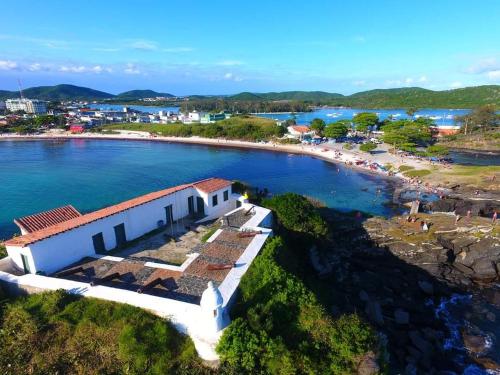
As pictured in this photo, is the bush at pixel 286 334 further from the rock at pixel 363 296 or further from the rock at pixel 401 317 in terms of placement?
the rock at pixel 363 296

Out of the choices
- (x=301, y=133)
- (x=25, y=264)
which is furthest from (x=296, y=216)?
(x=301, y=133)

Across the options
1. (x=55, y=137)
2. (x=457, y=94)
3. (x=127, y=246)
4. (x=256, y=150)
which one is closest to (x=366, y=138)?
(x=256, y=150)

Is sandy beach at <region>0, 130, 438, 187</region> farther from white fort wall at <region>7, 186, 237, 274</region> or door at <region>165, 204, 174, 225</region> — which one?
door at <region>165, 204, 174, 225</region>

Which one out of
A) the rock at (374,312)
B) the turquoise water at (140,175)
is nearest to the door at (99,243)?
the rock at (374,312)

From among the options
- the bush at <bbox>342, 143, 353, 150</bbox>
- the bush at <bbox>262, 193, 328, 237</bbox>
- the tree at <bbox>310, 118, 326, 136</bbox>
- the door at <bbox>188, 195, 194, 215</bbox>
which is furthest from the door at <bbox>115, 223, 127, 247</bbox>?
the tree at <bbox>310, 118, 326, 136</bbox>

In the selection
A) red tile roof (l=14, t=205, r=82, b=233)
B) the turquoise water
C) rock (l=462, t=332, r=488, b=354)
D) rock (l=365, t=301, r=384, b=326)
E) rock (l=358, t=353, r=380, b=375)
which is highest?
red tile roof (l=14, t=205, r=82, b=233)

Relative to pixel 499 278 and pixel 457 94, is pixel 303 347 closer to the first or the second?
pixel 499 278
